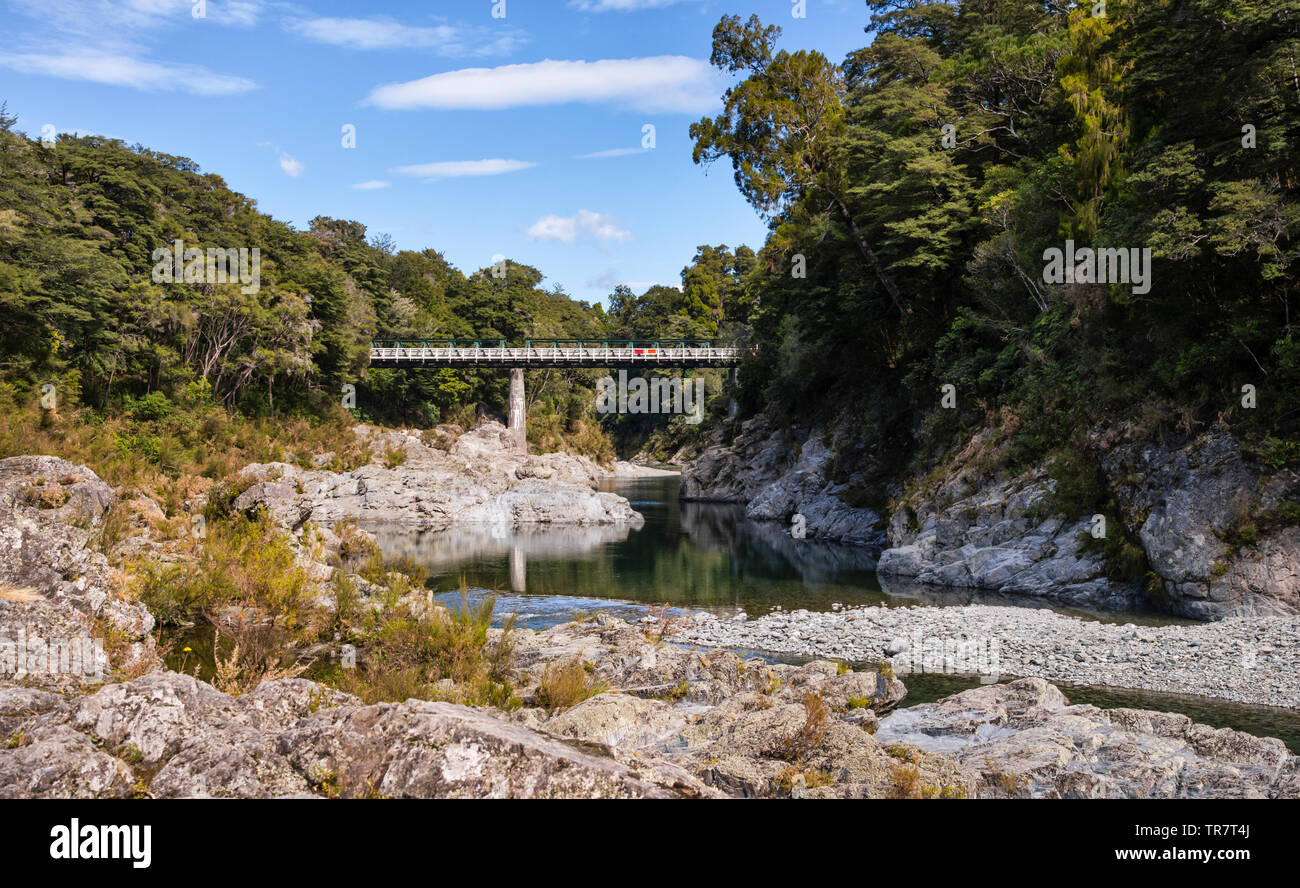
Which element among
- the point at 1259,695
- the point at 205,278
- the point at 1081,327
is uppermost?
the point at 205,278

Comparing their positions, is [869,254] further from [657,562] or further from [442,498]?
[442,498]

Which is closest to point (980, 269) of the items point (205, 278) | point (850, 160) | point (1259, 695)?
point (850, 160)

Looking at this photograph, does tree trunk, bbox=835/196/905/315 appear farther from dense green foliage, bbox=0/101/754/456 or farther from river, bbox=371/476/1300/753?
dense green foliage, bbox=0/101/754/456

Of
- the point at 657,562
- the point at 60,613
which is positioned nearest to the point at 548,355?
the point at 657,562

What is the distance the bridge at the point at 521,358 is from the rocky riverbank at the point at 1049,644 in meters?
43.7

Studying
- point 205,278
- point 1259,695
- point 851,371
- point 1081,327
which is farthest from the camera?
point 205,278

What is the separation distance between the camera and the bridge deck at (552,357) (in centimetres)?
5772

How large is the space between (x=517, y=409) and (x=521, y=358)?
489 cm

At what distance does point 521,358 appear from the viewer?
199ft

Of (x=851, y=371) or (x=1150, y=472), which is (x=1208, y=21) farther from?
(x=851, y=371)
